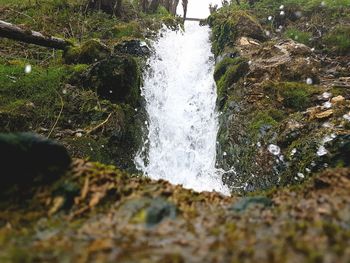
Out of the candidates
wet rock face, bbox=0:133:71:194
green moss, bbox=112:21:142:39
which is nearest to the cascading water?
green moss, bbox=112:21:142:39

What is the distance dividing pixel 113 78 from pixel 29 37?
7.20 ft

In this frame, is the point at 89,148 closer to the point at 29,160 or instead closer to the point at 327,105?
the point at 29,160

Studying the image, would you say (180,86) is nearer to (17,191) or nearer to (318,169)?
(318,169)

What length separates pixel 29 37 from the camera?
25.9 ft

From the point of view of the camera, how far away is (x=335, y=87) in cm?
728

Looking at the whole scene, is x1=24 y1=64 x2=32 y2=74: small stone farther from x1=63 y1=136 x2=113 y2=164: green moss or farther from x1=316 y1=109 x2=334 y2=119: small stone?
x1=316 y1=109 x2=334 y2=119: small stone

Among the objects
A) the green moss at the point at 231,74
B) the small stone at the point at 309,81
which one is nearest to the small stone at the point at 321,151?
the small stone at the point at 309,81

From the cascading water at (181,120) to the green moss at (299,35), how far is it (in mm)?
2677

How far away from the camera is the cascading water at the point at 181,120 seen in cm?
746

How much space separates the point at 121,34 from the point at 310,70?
5932 mm

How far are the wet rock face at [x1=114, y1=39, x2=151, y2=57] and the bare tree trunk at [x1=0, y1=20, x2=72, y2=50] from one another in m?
1.58

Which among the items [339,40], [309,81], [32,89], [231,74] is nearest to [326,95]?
[309,81]

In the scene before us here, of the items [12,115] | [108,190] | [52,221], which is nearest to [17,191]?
[52,221]

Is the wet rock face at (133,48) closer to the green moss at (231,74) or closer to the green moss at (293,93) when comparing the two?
the green moss at (231,74)
